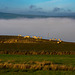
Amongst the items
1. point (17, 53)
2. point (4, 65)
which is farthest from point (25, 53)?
point (4, 65)

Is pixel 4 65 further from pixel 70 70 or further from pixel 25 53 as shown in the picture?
pixel 25 53

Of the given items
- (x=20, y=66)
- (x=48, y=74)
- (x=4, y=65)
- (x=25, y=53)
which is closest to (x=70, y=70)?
(x=48, y=74)

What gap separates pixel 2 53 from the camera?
107 ft

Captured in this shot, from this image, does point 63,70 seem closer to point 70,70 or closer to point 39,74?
point 70,70

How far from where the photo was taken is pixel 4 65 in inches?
705

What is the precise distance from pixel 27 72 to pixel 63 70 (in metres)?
3.00

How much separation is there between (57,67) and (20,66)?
2979 mm

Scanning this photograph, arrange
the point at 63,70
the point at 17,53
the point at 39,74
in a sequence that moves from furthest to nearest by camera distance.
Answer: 1. the point at 17,53
2. the point at 63,70
3. the point at 39,74

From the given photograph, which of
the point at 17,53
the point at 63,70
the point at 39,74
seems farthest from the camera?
the point at 17,53

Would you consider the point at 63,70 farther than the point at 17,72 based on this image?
Yes

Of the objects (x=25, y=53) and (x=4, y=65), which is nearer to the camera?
(x=4, y=65)

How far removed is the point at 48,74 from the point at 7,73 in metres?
2.93

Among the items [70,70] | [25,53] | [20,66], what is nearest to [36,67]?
[20,66]

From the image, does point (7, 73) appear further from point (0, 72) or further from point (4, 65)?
point (4, 65)
